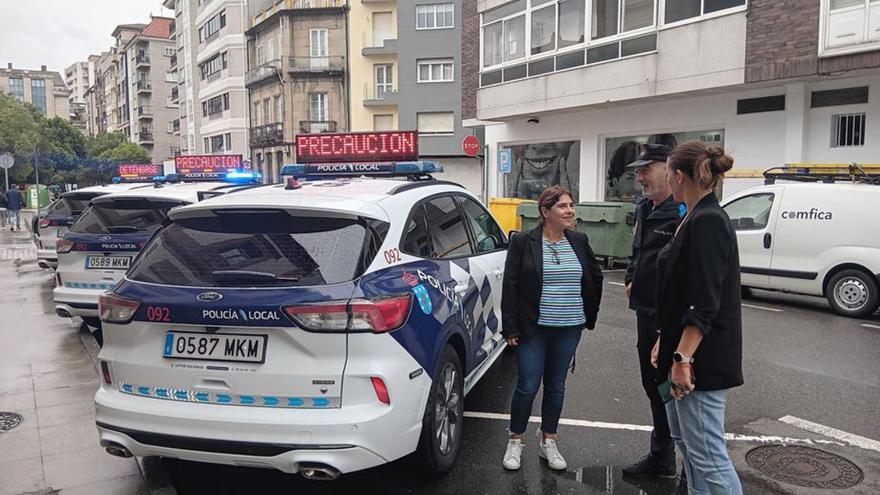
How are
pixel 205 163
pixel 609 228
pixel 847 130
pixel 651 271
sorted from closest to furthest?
pixel 651 271
pixel 609 228
pixel 847 130
pixel 205 163

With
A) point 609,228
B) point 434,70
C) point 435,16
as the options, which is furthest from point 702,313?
point 435,16

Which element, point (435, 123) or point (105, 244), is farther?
point (435, 123)

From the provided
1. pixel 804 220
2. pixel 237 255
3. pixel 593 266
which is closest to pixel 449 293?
pixel 593 266

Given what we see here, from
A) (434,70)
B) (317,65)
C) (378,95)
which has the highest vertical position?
(317,65)

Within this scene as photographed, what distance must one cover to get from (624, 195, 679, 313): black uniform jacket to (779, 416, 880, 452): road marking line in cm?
195

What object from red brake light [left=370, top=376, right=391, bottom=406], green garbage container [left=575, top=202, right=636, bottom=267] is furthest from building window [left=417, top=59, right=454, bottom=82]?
red brake light [left=370, top=376, right=391, bottom=406]

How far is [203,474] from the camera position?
3.91 m

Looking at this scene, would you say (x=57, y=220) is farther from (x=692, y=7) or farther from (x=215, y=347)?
(x=692, y=7)

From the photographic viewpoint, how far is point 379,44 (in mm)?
40938

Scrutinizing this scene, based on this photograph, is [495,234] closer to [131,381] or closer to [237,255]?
[237,255]

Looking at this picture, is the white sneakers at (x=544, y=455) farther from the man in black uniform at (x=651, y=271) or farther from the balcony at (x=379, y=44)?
the balcony at (x=379, y=44)

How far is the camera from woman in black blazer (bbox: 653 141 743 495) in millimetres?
2574

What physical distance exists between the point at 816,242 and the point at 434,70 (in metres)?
30.7

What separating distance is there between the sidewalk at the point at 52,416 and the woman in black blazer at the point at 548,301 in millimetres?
2185
